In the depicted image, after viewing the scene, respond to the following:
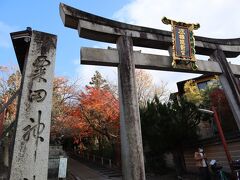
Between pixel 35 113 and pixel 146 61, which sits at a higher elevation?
pixel 146 61

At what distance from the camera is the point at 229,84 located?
9.27 metres

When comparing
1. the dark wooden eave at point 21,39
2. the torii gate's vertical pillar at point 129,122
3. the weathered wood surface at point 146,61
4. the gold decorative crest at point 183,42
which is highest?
the gold decorative crest at point 183,42

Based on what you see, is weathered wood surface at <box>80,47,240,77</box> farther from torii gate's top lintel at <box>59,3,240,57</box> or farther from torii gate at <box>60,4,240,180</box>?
torii gate's top lintel at <box>59,3,240,57</box>

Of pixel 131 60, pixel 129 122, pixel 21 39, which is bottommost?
pixel 129 122

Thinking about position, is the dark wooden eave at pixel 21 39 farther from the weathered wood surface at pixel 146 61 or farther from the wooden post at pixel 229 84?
the wooden post at pixel 229 84

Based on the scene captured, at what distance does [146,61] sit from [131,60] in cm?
75

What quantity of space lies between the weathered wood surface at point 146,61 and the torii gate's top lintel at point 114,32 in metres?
0.71

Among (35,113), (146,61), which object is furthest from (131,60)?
(35,113)

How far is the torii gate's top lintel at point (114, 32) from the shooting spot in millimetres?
7500

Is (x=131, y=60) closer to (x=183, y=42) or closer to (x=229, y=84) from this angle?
(x=183, y=42)

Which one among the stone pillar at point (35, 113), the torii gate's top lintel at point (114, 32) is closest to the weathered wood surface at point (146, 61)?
the torii gate's top lintel at point (114, 32)

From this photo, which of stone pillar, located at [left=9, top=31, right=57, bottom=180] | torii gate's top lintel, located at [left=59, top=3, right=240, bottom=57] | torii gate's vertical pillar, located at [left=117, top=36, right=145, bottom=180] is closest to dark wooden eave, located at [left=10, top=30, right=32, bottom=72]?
stone pillar, located at [left=9, top=31, right=57, bottom=180]

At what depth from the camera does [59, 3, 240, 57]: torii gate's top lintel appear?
750cm

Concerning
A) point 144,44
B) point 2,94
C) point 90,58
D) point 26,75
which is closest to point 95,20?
point 90,58
